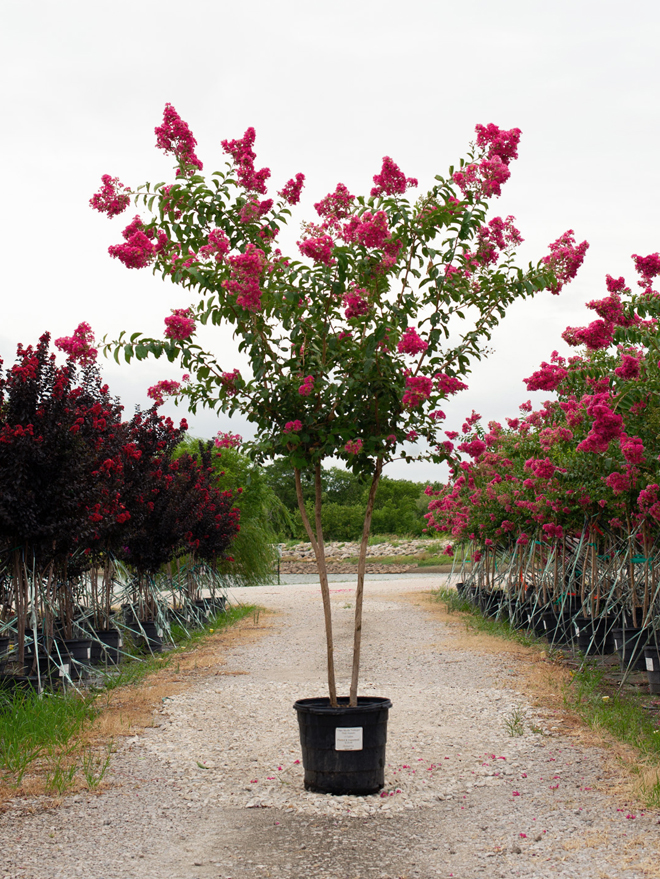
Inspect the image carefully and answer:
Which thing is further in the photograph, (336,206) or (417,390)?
(336,206)

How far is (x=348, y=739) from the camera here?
3990 millimetres

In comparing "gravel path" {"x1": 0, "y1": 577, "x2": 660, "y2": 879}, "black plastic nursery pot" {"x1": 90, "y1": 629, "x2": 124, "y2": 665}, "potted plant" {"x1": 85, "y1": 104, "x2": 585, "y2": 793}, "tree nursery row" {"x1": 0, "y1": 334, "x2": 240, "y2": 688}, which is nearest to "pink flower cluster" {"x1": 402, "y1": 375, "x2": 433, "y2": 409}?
"potted plant" {"x1": 85, "y1": 104, "x2": 585, "y2": 793}

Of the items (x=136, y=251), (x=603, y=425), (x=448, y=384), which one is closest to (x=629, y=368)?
(x=603, y=425)

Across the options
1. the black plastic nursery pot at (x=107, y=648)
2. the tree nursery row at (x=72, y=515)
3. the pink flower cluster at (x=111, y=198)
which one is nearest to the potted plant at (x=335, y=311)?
the pink flower cluster at (x=111, y=198)

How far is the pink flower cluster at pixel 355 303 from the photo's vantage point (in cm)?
378

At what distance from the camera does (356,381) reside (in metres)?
3.91

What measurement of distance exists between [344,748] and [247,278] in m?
2.39

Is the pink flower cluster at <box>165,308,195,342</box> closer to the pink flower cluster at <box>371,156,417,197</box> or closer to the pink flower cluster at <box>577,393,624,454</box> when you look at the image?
the pink flower cluster at <box>371,156,417,197</box>

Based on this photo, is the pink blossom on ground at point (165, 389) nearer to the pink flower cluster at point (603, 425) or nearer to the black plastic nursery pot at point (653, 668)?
the pink flower cluster at point (603, 425)

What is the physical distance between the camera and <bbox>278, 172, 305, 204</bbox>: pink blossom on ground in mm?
4227

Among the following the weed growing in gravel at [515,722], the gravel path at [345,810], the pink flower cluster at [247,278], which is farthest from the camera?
the weed growing in gravel at [515,722]

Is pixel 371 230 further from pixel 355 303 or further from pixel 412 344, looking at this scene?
pixel 412 344

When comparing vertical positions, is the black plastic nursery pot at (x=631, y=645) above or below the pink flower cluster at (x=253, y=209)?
below

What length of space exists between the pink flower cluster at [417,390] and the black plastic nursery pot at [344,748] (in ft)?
5.15
